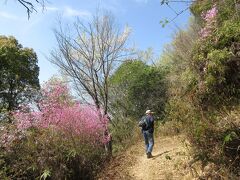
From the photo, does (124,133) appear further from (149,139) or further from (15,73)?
(15,73)

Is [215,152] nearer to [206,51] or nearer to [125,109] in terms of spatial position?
[206,51]

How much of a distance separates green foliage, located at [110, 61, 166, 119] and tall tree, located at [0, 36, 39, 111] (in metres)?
7.40

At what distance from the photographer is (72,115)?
562 inches

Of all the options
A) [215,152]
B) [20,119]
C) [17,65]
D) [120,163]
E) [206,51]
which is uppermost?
[17,65]

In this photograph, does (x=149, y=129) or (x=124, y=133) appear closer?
(x=149, y=129)

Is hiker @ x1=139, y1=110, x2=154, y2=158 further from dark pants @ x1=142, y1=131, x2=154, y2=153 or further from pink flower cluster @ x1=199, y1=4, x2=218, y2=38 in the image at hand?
pink flower cluster @ x1=199, y1=4, x2=218, y2=38

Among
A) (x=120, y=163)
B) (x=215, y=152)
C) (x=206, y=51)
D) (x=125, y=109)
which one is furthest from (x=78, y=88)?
(x=215, y=152)

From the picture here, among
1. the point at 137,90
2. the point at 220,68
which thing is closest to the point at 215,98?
the point at 220,68

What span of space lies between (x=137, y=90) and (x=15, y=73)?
9.99 meters

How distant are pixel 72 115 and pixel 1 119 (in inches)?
116

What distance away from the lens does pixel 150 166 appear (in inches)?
510

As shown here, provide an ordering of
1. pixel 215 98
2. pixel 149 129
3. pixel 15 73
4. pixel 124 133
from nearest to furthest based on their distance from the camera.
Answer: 1. pixel 215 98
2. pixel 149 129
3. pixel 124 133
4. pixel 15 73

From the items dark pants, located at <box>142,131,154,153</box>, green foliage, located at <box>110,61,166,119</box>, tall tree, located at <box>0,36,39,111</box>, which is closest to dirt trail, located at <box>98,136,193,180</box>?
dark pants, located at <box>142,131,154,153</box>

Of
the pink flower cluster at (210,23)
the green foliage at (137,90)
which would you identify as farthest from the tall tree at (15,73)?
the pink flower cluster at (210,23)
